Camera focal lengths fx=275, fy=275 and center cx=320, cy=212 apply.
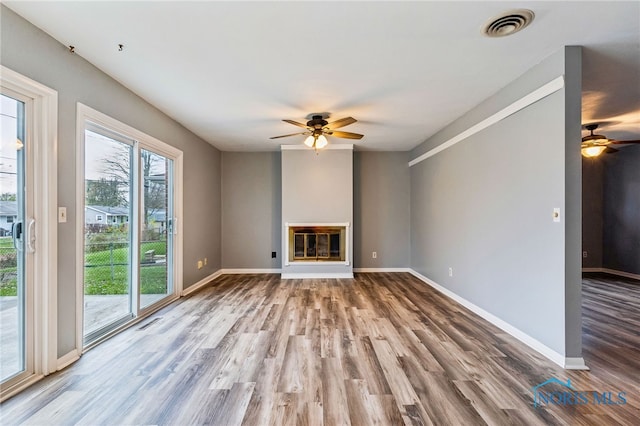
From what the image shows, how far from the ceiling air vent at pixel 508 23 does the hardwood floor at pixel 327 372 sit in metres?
2.47

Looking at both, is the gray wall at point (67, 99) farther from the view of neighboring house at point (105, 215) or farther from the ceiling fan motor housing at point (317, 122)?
the ceiling fan motor housing at point (317, 122)

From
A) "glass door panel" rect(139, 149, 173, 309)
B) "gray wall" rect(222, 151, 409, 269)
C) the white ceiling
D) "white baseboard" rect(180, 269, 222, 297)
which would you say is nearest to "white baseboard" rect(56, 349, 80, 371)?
"glass door panel" rect(139, 149, 173, 309)

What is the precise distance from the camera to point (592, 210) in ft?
18.4

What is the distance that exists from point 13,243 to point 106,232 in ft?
2.93

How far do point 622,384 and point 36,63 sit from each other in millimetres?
4670

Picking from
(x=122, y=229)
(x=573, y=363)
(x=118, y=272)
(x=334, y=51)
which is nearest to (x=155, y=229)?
(x=122, y=229)

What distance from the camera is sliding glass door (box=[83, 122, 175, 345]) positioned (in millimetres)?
2578

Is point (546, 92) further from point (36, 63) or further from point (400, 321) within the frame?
point (36, 63)

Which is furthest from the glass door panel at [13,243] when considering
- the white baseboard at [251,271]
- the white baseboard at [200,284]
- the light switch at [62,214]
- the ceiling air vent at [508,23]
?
the white baseboard at [251,271]

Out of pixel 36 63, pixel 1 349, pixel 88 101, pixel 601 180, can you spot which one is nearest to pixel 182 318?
pixel 1 349

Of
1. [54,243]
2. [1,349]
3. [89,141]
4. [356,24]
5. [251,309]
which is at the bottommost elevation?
[251,309]

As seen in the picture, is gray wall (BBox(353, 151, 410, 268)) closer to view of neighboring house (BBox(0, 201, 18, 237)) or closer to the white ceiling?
the white ceiling

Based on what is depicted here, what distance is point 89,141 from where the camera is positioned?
255 cm

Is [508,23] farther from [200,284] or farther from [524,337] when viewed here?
[200,284]
